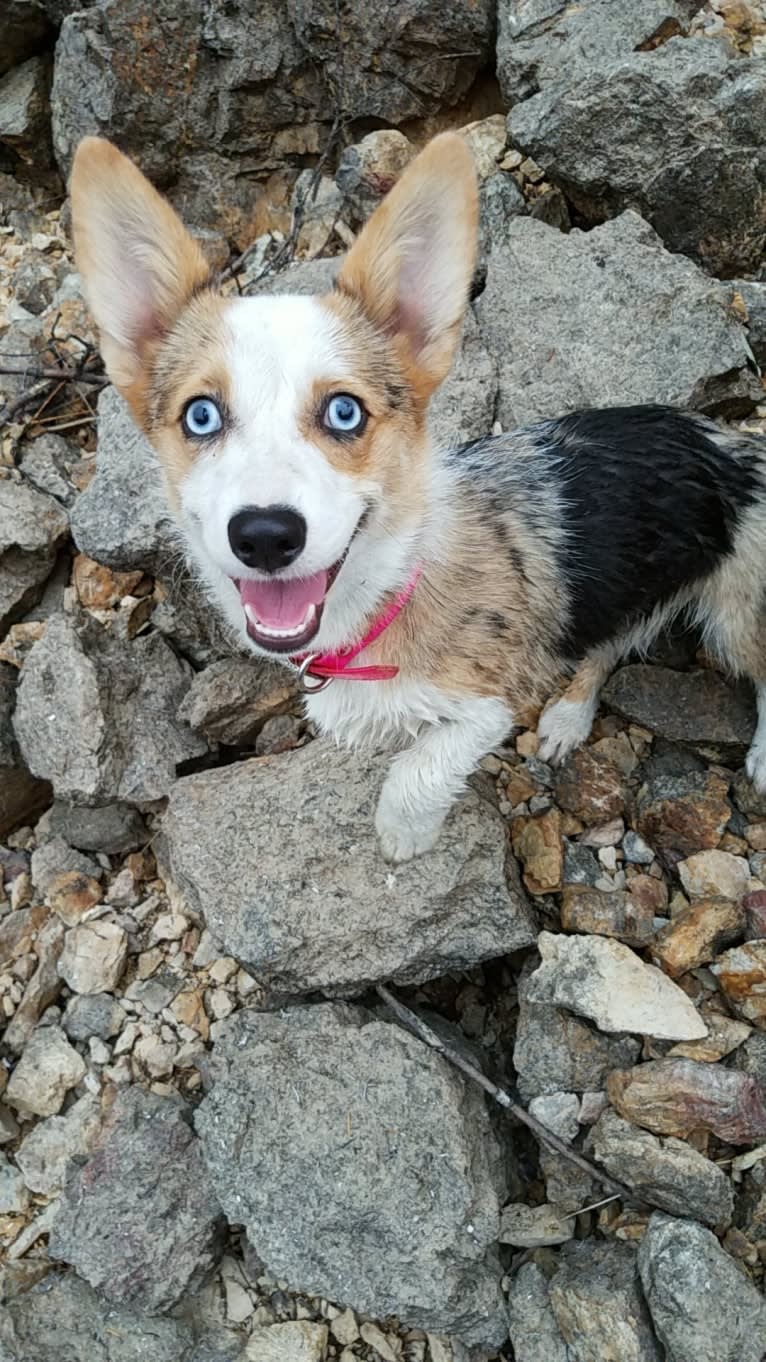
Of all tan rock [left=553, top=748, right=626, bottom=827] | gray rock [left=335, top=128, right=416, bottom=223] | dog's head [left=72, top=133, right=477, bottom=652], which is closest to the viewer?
dog's head [left=72, top=133, right=477, bottom=652]

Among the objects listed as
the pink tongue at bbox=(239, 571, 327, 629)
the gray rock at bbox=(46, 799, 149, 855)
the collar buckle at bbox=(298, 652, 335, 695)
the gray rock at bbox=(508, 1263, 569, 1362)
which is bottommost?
the gray rock at bbox=(508, 1263, 569, 1362)

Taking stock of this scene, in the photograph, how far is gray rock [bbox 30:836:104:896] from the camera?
4.15 m

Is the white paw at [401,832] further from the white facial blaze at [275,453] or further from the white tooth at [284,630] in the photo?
the white facial blaze at [275,453]

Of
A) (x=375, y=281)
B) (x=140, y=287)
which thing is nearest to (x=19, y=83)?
(x=140, y=287)

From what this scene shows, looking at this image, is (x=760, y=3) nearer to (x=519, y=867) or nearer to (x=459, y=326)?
(x=459, y=326)

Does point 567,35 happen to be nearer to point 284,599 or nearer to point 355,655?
point 355,655

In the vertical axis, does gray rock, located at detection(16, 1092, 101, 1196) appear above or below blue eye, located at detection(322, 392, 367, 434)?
below

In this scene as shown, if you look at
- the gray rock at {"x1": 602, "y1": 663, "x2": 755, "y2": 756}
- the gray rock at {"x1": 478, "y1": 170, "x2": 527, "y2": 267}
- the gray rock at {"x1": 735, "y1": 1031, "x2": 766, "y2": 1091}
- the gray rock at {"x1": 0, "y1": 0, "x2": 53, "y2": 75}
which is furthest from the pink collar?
the gray rock at {"x1": 0, "y1": 0, "x2": 53, "y2": 75}

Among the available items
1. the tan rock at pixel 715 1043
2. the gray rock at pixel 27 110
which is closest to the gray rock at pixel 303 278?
the gray rock at pixel 27 110

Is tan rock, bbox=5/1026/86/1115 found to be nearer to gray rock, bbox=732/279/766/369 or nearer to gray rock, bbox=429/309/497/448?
gray rock, bbox=429/309/497/448

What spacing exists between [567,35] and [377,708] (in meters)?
3.65

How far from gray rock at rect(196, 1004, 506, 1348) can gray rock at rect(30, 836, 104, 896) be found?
115 cm

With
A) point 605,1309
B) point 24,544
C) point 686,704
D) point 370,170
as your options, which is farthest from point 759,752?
point 370,170

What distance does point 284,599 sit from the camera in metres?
2.57
